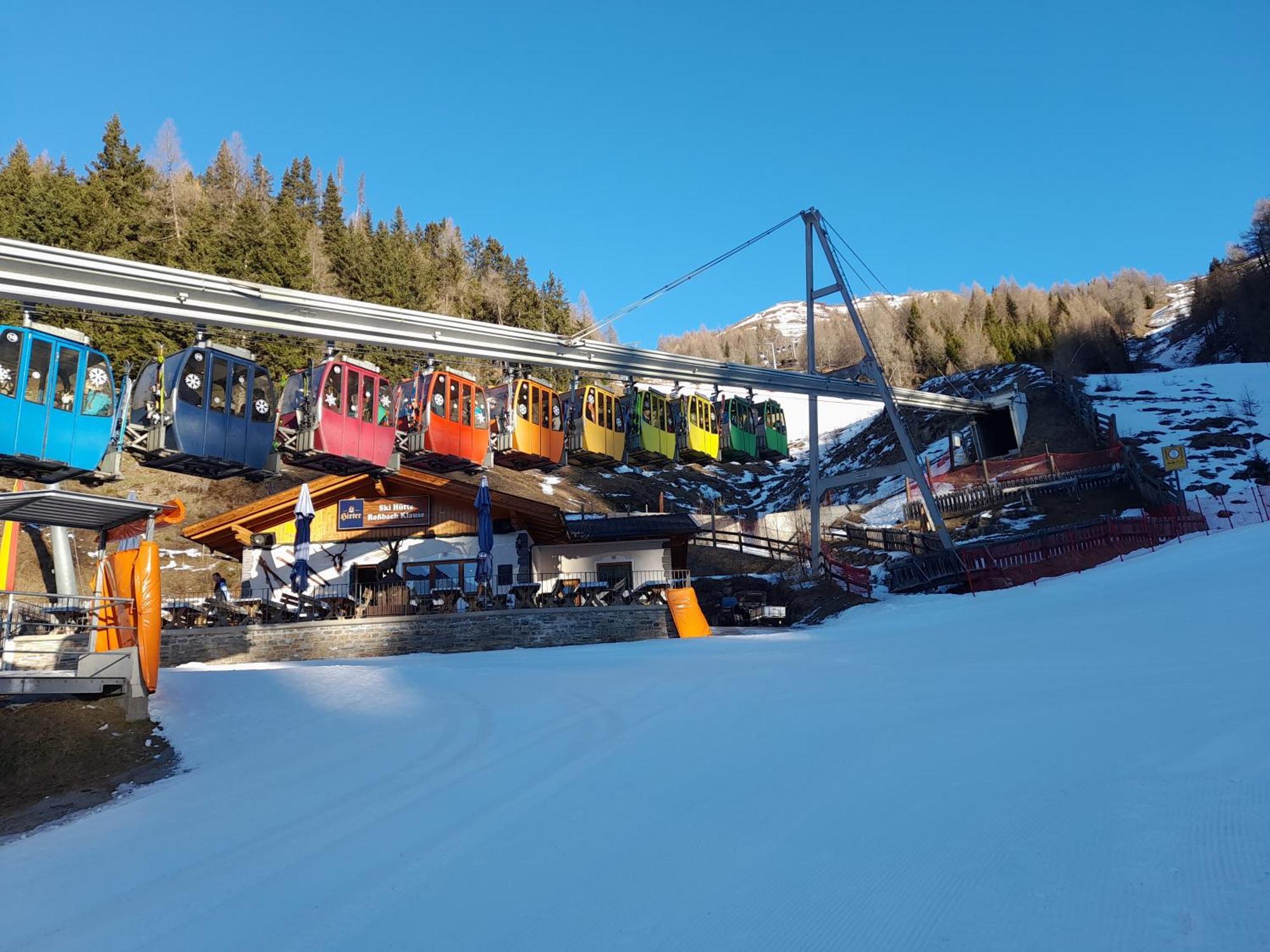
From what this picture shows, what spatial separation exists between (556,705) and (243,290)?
8500mm

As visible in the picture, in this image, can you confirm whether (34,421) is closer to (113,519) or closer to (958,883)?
(113,519)

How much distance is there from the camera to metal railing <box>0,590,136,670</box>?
1081 cm

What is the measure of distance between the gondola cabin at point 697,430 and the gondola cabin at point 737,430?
0.32m

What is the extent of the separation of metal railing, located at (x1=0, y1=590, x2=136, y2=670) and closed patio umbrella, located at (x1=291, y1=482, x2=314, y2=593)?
5.42 m

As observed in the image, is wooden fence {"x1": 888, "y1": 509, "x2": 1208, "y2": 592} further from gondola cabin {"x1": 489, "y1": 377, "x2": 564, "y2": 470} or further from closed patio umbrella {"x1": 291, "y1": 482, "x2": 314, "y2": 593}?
closed patio umbrella {"x1": 291, "y1": 482, "x2": 314, "y2": 593}

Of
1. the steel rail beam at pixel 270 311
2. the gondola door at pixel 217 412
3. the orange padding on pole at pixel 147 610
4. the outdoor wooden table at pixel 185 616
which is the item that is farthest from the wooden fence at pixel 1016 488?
the orange padding on pole at pixel 147 610

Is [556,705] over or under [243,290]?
under

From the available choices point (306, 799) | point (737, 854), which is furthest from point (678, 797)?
point (306, 799)

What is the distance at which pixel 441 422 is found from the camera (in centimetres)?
1527

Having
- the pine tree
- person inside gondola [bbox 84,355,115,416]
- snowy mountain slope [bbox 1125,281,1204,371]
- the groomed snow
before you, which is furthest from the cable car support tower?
snowy mountain slope [bbox 1125,281,1204,371]

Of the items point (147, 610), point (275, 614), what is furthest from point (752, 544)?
point (147, 610)

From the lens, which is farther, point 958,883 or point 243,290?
point 243,290

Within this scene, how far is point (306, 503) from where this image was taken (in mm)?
22750

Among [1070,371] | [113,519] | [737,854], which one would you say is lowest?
[737,854]
